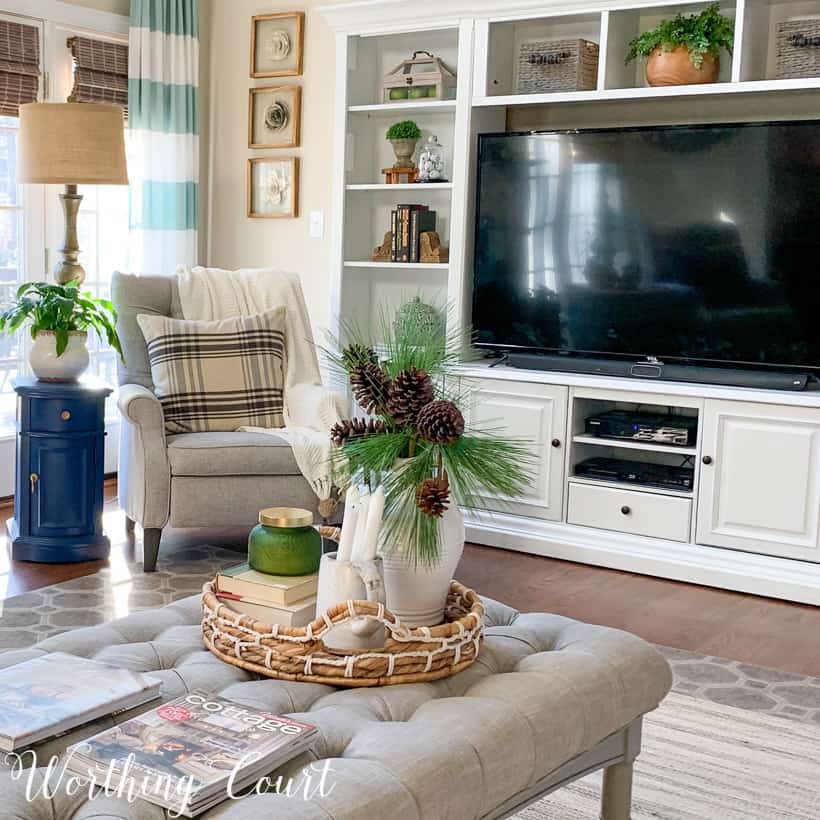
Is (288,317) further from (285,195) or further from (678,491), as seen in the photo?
(678,491)

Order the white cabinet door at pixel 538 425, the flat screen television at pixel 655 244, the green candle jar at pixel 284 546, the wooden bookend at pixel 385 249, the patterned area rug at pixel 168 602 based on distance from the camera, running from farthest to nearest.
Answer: the wooden bookend at pixel 385 249, the white cabinet door at pixel 538 425, the flat screen television at pixel 655 244, the patterned area rug at pixel 168 602, the green candle jar at pixel 284 546

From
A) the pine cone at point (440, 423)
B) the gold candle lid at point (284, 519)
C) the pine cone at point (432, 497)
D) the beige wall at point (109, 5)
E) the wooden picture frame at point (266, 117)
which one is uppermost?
the beige wall at point (109, 5)

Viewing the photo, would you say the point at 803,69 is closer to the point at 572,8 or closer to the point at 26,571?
the point at 572,8

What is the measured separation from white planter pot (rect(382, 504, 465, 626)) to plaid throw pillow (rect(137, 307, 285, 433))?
87.7 inches

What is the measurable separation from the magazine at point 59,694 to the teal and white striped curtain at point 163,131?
12.2 ft

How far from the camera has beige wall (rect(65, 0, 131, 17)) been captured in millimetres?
4902

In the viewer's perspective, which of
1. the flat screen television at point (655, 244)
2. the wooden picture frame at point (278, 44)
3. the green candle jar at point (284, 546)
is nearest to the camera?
the green candle jar at point (284, 546)

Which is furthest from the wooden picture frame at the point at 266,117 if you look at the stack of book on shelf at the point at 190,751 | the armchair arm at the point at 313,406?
the stack of book on shelf at the point at 190,751

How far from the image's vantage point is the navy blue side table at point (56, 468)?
382 cm

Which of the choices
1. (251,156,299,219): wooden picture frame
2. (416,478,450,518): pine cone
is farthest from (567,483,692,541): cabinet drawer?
(416,478,450,518): pine cone

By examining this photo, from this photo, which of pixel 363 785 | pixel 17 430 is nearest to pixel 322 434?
pixel 17 430

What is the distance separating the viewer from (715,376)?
3994mm

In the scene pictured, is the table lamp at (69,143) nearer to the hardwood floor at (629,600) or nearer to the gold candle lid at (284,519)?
the hardwood floor at (629,600)

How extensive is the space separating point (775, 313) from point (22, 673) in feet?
9.87
